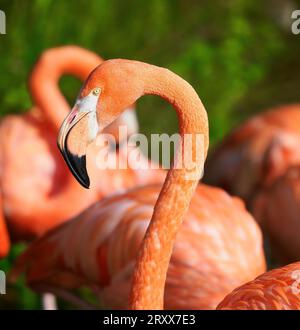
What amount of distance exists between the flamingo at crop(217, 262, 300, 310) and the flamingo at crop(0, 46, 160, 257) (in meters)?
1.59

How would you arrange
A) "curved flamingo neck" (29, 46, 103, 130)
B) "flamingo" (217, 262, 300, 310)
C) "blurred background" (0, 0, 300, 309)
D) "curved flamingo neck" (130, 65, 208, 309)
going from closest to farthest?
"curved flamingo neck" (130, 65, 208, 309), "flamingo" (217, 262, 300, 310), "curved flamingo neck" (29, 46, 103, 130), "blurred background" (0, 0, 300, 309)

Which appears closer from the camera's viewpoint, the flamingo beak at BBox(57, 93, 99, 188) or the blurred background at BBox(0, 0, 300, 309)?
the flamingo beak at BBox(57, 93, 99, 188)

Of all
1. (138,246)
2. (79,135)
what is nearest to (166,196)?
(79,135)

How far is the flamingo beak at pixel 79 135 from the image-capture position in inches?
69.4

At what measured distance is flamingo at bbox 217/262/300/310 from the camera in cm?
199

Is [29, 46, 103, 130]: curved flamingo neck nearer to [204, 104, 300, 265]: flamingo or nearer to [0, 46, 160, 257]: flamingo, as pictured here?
[0, 46, 160, 257]: flamingo

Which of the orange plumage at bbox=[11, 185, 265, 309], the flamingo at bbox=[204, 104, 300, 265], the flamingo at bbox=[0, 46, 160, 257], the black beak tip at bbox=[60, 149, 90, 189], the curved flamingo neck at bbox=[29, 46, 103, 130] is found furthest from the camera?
the curved flamingo neck at bbox=[29, 46, 103, 130]

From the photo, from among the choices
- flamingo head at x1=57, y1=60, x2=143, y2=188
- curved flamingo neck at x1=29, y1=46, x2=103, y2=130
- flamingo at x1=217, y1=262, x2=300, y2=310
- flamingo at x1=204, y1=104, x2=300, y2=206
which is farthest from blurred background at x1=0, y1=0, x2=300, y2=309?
flamingo head at x1=57, y1=60, x2=143, y2=188

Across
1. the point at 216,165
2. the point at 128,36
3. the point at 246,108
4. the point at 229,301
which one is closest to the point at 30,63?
the point at 128,36

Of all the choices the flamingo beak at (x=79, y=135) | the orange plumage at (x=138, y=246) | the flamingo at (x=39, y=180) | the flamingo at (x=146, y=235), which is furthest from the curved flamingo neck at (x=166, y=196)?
the flamingo at (x=39, y=180)

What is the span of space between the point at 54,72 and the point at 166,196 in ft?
7.06

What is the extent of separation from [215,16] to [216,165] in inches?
77.4

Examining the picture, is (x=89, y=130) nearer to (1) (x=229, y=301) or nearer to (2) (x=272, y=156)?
(1) (x=229, y=301)

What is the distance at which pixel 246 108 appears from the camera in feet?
19.9
